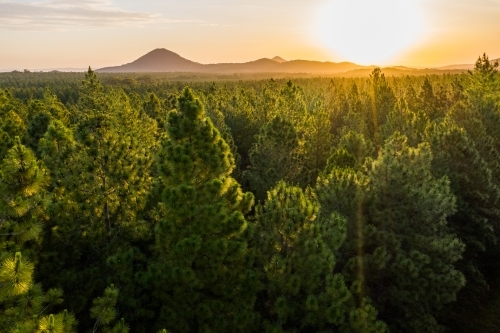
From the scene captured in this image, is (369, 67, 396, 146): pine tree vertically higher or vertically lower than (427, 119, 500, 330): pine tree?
higher

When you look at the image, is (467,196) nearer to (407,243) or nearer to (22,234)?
(407,243)

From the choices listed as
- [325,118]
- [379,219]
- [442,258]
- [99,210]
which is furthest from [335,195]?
[325,118]

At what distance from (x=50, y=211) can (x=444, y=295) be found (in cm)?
1601

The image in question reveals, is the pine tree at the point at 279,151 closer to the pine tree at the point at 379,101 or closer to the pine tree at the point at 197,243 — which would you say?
the pine tree at the point at 197,243

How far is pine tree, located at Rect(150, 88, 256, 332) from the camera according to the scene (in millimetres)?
12328

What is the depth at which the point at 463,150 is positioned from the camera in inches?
892

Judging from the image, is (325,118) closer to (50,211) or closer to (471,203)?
(471,203)

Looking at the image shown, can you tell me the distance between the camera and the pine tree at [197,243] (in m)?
12.3

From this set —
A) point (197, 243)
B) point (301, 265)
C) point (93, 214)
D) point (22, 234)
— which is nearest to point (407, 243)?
point (301, 265)

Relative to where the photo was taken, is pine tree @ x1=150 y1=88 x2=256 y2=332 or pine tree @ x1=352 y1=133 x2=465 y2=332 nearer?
pine tree @ x1=150 y1=88 x2=256 y2=332

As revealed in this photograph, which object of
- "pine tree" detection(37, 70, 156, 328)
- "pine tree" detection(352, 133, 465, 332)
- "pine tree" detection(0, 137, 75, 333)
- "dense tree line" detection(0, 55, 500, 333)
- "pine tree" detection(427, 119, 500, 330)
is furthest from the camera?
"pine tree" detection(427, 119, 500, 330)

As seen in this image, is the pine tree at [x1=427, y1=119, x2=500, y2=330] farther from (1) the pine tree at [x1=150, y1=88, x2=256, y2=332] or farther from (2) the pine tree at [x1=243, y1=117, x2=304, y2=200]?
(1) the pine tree at [x1=150, y1=88, x2=256, y2=332]

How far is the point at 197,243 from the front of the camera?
1198cm

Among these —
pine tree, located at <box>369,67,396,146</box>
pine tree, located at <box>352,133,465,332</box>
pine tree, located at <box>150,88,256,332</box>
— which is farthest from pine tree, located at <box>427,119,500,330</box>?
pine tree, located at <box>369,67,396,146</box>
